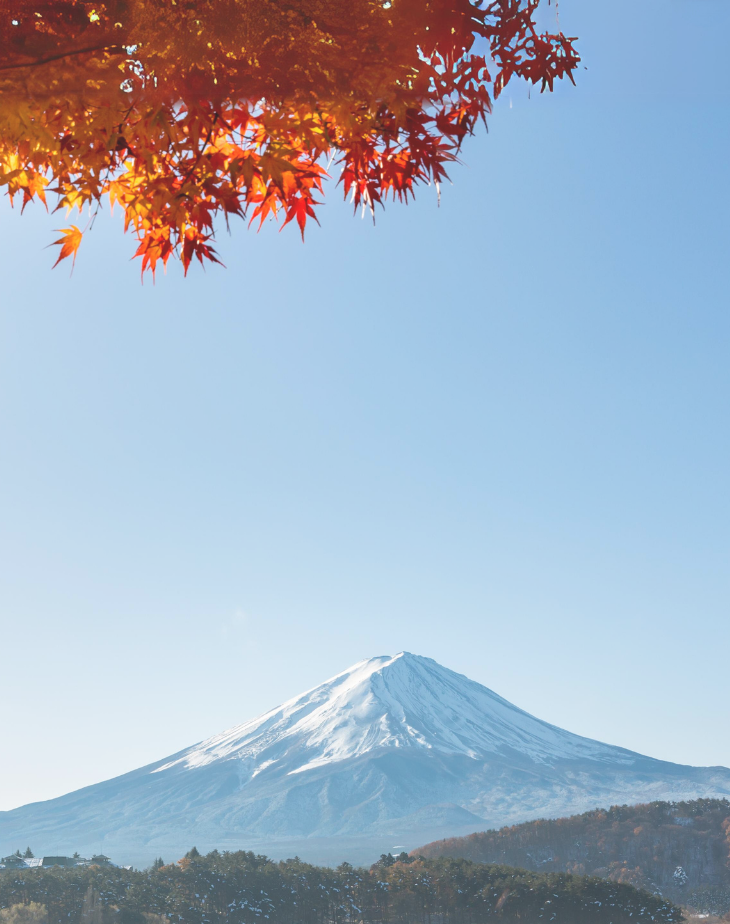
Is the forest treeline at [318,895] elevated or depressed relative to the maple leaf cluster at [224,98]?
depressed

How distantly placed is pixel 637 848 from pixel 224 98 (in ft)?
214

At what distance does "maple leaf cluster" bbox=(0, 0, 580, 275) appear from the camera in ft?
6.21

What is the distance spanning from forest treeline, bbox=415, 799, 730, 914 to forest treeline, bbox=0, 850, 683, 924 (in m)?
24.6

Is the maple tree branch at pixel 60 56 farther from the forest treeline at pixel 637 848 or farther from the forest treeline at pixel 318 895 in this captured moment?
the forest treeline at pixel 637 848

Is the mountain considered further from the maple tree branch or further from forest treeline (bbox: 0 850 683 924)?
the maple tree branch

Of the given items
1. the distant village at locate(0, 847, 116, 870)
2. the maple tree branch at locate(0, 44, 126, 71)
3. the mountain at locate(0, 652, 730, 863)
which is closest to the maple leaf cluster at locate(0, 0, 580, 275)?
the maple tree branch at locate(0, 44, 126, 71)

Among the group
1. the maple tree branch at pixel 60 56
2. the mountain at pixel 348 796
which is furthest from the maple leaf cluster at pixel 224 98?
the mountain at pixel 348 796

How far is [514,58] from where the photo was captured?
234cm

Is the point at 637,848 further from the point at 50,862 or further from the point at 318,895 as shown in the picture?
the point at 50,862

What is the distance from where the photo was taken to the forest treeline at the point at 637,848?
54.0m

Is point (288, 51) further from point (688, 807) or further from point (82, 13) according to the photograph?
point (688, 807)

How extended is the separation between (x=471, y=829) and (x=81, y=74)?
575 ft

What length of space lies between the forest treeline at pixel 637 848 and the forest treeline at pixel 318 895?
24586 millimetres

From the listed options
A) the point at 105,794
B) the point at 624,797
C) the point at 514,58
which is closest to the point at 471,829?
the point at 624,797
